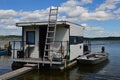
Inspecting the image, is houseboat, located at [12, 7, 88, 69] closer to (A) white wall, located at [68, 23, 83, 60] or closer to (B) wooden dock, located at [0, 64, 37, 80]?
(A) white wall, located at [68, 23, 83, 60]

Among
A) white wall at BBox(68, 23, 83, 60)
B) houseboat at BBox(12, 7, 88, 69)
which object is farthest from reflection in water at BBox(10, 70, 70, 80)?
white wall at BBox(68, 23, 83, 60)

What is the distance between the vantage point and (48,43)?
16.9 m

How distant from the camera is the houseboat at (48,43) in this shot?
55.4ft

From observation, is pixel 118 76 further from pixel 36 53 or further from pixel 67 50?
pixel 36 53

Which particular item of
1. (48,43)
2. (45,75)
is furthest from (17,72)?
(48,43)

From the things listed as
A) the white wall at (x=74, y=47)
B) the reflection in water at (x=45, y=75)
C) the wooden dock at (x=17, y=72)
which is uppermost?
the white wall at (x=74, y=47)

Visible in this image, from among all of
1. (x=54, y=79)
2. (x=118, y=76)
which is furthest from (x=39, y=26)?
(x=118, y=76)

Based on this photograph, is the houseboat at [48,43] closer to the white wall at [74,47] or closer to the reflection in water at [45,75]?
the white wall at [74,47]

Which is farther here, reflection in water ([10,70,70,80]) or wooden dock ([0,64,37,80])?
reflection in water ([10,70,70,80])

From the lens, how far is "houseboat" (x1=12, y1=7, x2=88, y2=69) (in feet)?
55.4

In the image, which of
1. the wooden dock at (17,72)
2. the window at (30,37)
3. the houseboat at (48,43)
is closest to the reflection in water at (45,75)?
the wooden dock at (17,72)

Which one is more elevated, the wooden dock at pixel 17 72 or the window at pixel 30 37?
the window at pixel 30 37

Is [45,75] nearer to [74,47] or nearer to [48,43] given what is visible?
[48,43]

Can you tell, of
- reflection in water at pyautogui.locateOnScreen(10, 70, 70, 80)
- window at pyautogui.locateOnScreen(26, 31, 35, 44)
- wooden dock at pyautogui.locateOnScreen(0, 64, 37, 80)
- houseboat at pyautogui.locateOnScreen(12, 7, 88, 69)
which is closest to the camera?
wooden dock at pyautogui.locateOnScreen(0, 64, 37, 80)
